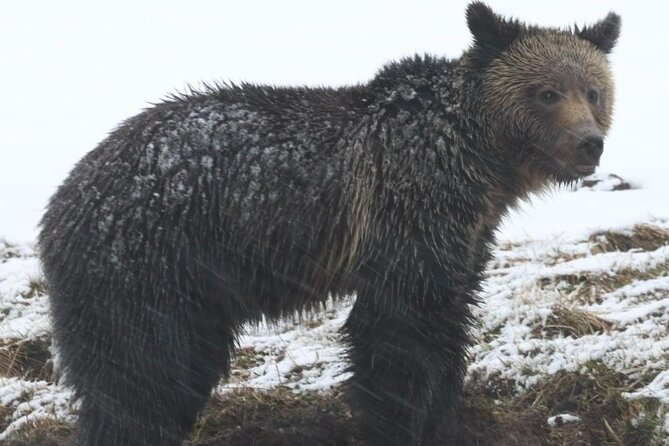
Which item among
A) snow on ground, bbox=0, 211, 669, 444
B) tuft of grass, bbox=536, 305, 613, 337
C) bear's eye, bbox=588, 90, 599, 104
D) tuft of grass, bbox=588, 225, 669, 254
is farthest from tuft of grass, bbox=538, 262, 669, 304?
bear's eye, bbox=588, 90, 599, 104

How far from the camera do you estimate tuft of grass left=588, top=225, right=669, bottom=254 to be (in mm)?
7656

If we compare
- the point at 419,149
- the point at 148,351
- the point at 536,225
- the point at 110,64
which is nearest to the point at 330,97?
the point at 419,149

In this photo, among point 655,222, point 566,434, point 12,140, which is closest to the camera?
point 566,434

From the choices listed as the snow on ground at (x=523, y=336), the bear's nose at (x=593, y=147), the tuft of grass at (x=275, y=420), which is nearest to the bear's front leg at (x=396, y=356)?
the snow on ground at (x=523, y=336)

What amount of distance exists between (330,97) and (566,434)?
Answer: 2.30 metres

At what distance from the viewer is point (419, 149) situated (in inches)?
195

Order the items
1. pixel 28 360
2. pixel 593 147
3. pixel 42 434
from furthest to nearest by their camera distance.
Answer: pixel 28 360
pixel 42 434
pixel 593 147

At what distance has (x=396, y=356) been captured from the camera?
193 inches

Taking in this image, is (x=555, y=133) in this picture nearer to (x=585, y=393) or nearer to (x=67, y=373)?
(x=585, y=393)

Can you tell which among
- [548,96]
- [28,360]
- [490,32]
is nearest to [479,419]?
[548,96]

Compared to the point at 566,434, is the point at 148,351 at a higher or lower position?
higher

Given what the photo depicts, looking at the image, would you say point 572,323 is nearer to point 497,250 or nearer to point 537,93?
point 537,93

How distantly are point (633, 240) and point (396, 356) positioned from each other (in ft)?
12.1

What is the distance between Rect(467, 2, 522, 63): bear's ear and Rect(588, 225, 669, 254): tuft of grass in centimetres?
Answer: 297
